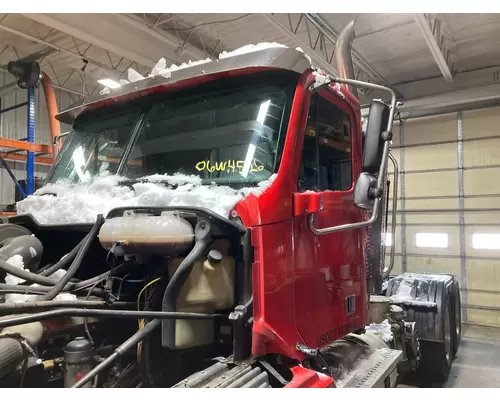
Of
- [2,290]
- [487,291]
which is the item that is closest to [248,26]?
[2,290]

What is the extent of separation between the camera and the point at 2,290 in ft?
6.61

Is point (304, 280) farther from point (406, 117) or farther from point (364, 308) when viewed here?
point (406, 117)

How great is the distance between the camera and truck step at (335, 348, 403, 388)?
2492 millimetres

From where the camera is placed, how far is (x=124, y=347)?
6.16 feet

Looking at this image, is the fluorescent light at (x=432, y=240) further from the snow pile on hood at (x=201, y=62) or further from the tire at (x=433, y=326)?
the snow pile on hood at (x=201, y=62)

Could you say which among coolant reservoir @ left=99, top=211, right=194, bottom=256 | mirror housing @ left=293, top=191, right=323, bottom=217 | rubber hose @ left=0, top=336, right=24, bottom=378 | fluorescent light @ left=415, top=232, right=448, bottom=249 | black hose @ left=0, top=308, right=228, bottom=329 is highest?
mirror housing @ left=293, top=191, right=323, bottom=217

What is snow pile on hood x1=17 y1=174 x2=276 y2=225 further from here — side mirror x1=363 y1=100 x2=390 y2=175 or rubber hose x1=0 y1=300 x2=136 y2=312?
side mirror x1=363 y1=100 x2=390 y2=175

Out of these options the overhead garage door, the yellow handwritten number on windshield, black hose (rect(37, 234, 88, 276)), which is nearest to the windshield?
the yellow handwritten number on windshield

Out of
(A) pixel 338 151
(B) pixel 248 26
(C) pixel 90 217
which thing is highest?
(B) pixel 248 26

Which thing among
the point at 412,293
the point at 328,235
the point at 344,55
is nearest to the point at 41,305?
the point at 328,235

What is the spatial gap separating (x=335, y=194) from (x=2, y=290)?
186 cm

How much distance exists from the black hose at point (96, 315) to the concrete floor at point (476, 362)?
4416 millimetres

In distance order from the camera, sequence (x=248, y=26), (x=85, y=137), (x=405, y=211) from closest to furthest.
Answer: (x=85, y=137)
(x=248, y=26)
(x=405, y=211)

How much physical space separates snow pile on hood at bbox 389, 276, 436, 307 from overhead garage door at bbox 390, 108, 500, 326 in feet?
14.9
